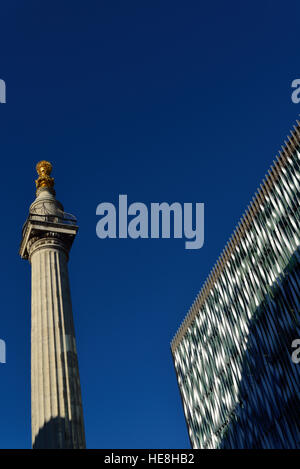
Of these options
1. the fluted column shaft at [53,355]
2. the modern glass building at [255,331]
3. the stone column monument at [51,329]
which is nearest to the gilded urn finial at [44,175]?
the stone column monument at [51,329]

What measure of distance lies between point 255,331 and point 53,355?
4100 cm

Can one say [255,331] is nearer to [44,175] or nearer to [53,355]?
[44,175]

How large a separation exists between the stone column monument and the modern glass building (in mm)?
31565

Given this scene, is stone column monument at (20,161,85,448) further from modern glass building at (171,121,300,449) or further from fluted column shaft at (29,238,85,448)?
modern glass building at (171,121,300,449)

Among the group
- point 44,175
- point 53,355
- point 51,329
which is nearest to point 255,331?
point 44,175

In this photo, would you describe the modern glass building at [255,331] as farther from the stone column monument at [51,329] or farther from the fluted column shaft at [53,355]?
the fluted column shaft at [53,355]

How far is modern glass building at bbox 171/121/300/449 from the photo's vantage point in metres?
59.0

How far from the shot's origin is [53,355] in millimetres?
29250

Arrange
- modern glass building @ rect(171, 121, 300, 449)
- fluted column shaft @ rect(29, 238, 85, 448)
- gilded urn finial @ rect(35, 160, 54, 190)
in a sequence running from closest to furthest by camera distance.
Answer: fluted column shaft @ rect(29, 238, 85, 448)
gilded urn finial @ rect(35, 160, 54, 190)
modern glass building @ rect(171, 121, 300, 449)

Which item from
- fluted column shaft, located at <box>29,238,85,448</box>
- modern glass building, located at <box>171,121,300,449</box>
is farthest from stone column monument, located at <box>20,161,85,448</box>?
modern glass building, located at <box>171,121,300,449</box>

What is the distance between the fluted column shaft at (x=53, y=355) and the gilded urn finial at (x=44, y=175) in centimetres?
660

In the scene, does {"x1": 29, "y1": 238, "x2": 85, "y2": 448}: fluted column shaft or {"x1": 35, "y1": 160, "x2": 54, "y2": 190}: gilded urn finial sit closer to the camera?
{"x1": 29, "y1": 238, "x2": 85, "y2": 448}: fluted column shaft

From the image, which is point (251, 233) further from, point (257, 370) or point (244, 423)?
point (244, 423)

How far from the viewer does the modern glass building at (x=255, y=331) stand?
194 feet
